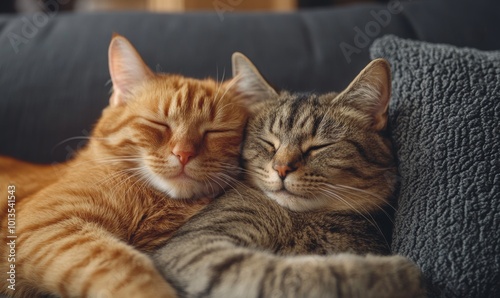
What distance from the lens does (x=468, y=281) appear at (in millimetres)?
1164

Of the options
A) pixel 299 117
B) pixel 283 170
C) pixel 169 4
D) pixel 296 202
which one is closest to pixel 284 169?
pixel 283 170

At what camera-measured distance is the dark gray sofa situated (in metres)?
2.01

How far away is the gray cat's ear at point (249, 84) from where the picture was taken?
1630 mm

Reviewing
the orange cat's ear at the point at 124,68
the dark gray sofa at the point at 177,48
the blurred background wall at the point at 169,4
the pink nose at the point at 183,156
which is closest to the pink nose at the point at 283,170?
the pink nose at the point at 183,156

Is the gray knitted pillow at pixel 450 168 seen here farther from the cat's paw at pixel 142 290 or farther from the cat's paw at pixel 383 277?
the cat's paw at pixel 142 290

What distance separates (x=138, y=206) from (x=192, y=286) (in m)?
0.39

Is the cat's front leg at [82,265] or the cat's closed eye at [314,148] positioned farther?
the cat's closed eye at [314,148]

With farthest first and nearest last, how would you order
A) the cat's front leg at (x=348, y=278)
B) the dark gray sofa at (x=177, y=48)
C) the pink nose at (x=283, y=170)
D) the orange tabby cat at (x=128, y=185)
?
1. the dark gray sofa at (x=177, y=48)
2. the pink nose at (x=283, y=170)
3. the orange tabby cat at (x=128, y=185)
4. the cat's front leg at (x=348, y=278)

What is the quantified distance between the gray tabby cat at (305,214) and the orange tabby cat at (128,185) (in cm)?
9

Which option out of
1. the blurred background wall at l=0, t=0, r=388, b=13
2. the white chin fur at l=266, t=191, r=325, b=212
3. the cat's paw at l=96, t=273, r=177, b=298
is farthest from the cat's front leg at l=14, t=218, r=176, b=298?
the blurred background wall at l=0, t=0, r=388, b=13

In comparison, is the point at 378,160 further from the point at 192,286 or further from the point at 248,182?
the point at 192,286

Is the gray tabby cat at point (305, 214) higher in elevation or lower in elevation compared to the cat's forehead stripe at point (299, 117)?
lower

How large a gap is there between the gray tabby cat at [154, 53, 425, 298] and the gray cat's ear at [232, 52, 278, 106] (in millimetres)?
21

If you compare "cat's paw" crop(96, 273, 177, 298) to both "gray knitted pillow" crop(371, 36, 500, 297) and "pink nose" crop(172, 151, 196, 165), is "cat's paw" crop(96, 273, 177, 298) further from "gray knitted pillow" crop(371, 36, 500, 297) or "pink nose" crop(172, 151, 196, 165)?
"gray knitted pillow" crop(371, 36, 500, 297)
